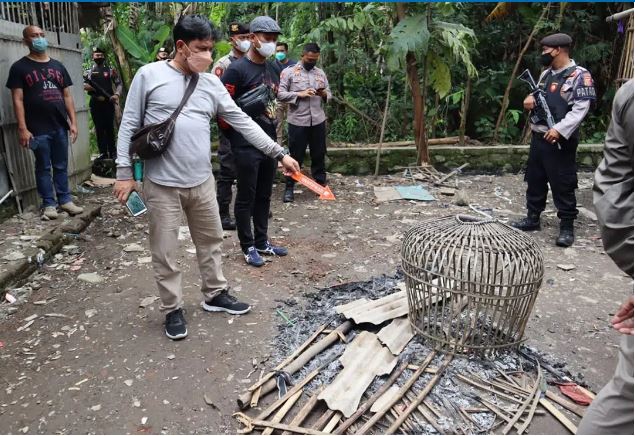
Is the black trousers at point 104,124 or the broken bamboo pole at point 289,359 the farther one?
the black trousers at point 104,124

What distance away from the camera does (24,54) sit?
18.8ft

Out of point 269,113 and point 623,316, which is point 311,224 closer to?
point 269,113

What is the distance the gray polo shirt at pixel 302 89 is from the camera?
6582 millimetres

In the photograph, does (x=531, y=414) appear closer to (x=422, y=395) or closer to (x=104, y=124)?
(x=422, y=395)

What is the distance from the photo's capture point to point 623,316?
1.83 meters

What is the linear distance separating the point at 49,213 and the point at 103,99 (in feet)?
10.7

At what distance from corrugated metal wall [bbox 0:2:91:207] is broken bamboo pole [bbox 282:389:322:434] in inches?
167

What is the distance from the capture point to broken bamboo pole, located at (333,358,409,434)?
8.54 feet

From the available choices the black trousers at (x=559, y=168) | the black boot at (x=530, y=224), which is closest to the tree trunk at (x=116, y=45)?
the black trousers at (x=559, y=168)

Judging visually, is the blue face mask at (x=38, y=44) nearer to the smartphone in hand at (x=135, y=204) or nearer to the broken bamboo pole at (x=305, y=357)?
the smartphone in hand at (x=135, y=204)

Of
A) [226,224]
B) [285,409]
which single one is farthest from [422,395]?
[226,224]

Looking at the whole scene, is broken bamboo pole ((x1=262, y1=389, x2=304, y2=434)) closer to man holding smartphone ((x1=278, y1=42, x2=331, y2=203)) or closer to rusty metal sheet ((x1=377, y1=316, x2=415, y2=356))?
rusty metal sheet ((x1=377, y1=316, x2=415, y2=356))

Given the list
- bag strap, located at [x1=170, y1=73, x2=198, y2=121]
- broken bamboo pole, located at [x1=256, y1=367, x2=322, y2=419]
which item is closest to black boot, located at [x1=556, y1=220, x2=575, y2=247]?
broken bamboo pole, located at [x1=256, y1=367, x2=322, y2=419]

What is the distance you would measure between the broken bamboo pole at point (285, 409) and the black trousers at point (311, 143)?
412 centimetres
